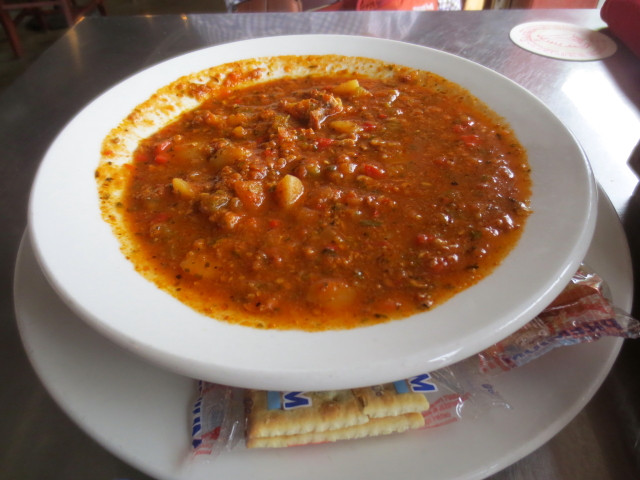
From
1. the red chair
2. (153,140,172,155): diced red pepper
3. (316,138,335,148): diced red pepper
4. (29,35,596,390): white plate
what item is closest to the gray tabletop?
(29,35,596,390): white plate

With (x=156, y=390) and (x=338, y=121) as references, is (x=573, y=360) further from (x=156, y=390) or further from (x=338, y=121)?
(x=338, y=121)

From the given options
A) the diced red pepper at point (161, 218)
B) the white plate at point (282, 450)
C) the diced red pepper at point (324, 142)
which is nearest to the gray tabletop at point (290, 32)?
the white plate at point (282, 450)

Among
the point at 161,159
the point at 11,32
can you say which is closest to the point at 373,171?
the point at 161,159

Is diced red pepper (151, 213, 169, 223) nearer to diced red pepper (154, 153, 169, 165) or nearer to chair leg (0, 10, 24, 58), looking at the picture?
diced red pepper (154, 153, 169, 165)

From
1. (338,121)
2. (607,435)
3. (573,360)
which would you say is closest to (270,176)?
(338,121)

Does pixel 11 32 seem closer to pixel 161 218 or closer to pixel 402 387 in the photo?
pixel 161 218
